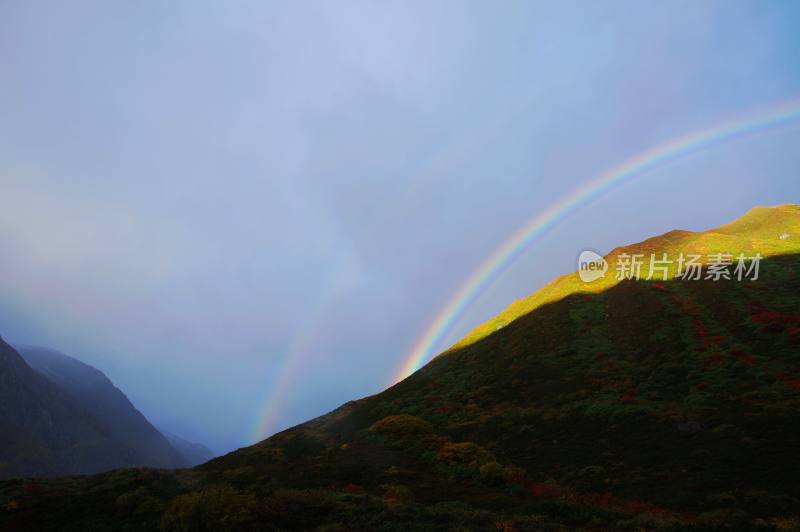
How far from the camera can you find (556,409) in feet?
115

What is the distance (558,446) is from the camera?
1114 inches

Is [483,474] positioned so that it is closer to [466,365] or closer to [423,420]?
[423,420]

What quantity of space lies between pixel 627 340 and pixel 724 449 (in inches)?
1015

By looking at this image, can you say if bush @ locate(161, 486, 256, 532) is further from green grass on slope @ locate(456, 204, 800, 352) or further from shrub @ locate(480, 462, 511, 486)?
green grass on slope @ locate(456, 204, 800, 352)

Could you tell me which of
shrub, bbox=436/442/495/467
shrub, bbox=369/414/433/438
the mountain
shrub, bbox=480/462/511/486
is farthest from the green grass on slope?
shrub, bbox=480/462/511/486

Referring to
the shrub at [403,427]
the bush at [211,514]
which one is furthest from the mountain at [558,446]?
the shrub at [403,427]

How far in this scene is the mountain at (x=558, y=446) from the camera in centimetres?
1584

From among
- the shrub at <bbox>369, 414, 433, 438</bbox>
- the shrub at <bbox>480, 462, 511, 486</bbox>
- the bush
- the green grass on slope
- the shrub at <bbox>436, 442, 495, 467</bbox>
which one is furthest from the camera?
the green grass on slope

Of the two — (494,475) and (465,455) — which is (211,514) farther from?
(465,455)

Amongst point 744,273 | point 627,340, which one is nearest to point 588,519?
point 627,340

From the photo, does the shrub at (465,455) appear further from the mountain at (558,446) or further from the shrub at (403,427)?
the shrub at (403,427)

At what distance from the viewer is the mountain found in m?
15.8

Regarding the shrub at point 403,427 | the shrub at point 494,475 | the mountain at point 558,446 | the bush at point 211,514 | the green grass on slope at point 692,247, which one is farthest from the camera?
the green grass on slope at point 692,247

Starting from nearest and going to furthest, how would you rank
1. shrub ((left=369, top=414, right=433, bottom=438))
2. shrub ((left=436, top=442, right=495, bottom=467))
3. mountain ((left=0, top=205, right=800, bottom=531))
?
mountain ((left=0, top=205, right=800, bottom=531)), shrub ((left=436, top=442, right=495, bottom=467)), shrub ((left=369, top=414, right=433, bottom=438))
